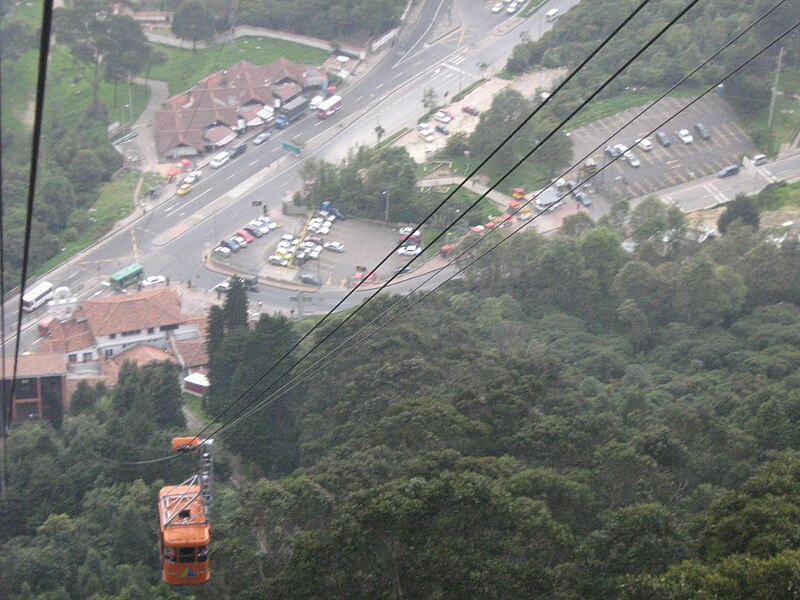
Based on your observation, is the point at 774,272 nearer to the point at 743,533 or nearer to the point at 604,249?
the point at 604,249

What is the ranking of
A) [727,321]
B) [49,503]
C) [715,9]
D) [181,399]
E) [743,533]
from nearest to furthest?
[743,533]
[49,503]
[181,399]
[727,321]
[715,9]

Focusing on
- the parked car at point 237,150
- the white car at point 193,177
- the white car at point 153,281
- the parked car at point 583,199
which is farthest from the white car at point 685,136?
the white car at point 153,281

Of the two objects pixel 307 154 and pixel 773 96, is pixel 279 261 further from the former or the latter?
pixel 773 96

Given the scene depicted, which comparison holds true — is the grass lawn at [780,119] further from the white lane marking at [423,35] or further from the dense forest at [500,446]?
the white lane marking at [423,35]

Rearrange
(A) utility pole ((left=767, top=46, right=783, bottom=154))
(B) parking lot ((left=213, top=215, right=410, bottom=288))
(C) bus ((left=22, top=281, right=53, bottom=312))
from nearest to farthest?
(C) bus ((left=22, top=281, right=53, bottom=312)) < (B) parking lot ((left=213, top=215, right=410, bottom=288)) < (A) utility pole ((left=767, top=46, right=783, bottom=154))

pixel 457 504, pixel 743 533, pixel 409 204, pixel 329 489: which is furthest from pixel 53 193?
pixel 743 533

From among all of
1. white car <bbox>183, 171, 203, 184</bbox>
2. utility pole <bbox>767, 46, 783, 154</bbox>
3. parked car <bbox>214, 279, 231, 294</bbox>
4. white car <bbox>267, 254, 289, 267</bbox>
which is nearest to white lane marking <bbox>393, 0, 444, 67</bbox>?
white car <bbox>183, 171, 203, 184</bbox>

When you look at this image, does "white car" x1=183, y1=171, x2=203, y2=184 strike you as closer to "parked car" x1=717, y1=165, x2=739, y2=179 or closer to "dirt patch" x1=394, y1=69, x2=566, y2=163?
Result: "dirt patch" x1=394, y1=69, x2=566, y2=163
